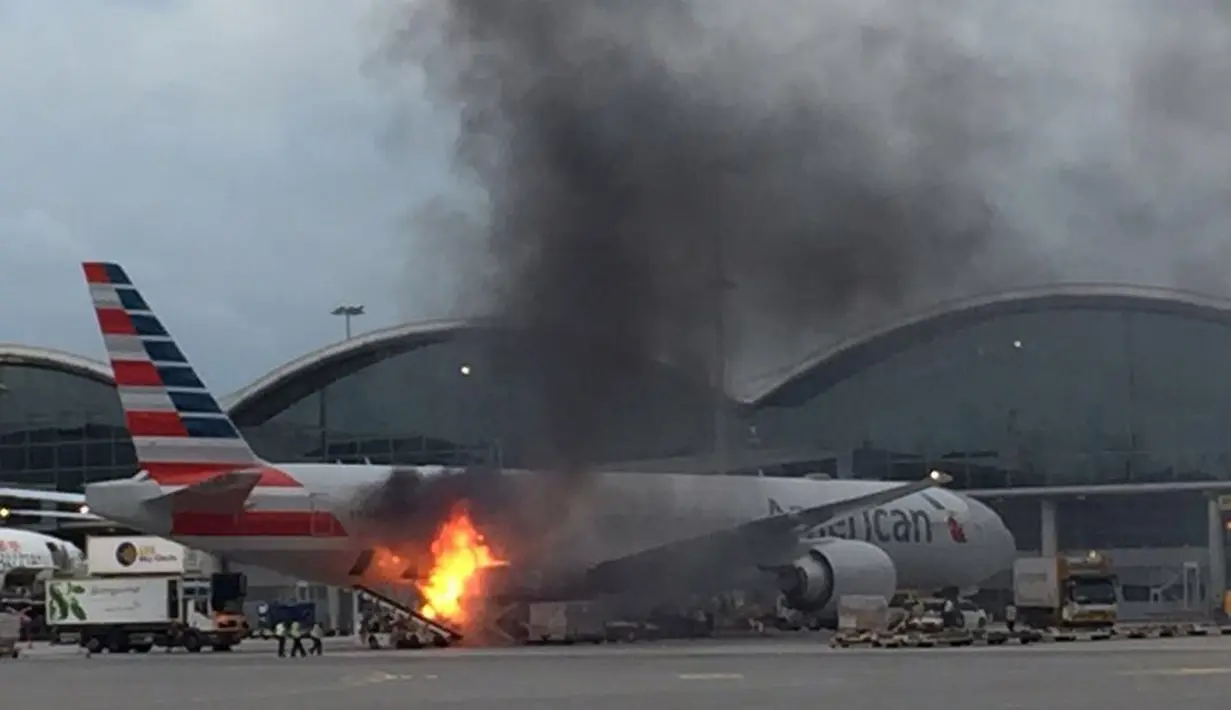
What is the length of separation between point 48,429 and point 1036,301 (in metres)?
61.4

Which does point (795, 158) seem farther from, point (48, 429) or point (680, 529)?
point (48, 429)

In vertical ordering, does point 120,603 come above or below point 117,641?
above

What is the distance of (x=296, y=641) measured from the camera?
46.0 meters

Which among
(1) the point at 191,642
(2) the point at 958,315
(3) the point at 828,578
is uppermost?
(2) the point at 958,315

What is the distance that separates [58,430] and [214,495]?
183 ft

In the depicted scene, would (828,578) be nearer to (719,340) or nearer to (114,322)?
(719,340)

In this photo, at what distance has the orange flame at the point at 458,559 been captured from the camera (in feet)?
160

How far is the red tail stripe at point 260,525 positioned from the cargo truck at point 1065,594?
69.2 feet

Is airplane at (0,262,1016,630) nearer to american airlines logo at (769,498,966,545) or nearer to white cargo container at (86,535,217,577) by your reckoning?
american airlines logo at (769,498,966,545)

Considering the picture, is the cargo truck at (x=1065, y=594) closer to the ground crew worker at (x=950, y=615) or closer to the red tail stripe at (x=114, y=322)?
the ground crew worker at (x=950, y=615)

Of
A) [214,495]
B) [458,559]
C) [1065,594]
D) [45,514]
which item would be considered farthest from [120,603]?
[45,514]

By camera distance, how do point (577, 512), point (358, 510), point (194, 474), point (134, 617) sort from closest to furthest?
point (577, 512) → point (358, 510) → point (194, 474) → point (134, 617)

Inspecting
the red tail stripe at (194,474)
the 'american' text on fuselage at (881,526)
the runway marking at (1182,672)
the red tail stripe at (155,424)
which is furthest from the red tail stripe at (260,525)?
the runway marking at (1182,672)

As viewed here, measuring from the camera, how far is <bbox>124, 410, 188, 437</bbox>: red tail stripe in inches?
1984
